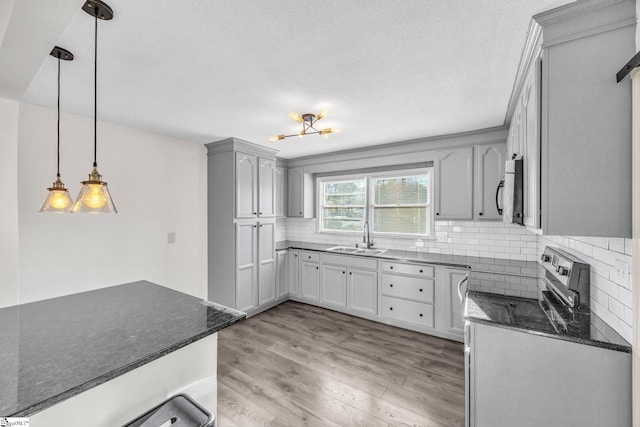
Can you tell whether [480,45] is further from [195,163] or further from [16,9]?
[195,163]

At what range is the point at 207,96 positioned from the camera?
2.21 metres

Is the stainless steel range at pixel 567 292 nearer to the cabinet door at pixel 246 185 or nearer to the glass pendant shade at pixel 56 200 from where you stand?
the glass pendant shade at pixel 56 200

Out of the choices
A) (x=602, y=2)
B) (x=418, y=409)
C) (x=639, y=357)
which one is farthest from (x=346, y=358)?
(x=602, y=2)

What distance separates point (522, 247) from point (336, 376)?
2501mm

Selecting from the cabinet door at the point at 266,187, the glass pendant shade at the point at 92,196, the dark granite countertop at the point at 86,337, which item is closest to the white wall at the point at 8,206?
the dark granite countertop at the point at 86,337

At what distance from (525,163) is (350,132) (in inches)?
73.4

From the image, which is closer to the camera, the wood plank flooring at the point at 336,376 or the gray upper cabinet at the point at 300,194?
the wood plank flooring at the point at 336,376

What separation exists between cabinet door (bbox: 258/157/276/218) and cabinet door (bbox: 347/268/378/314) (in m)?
1.51

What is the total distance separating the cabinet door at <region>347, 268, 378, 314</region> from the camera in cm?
365

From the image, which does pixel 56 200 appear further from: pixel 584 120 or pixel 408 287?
pixel 408 287

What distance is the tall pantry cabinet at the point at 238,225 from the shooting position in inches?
143

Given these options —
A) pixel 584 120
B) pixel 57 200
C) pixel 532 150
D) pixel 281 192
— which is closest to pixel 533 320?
pixel 532 150

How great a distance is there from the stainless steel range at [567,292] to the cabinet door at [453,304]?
45.7 inches

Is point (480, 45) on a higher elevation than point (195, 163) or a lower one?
higher
